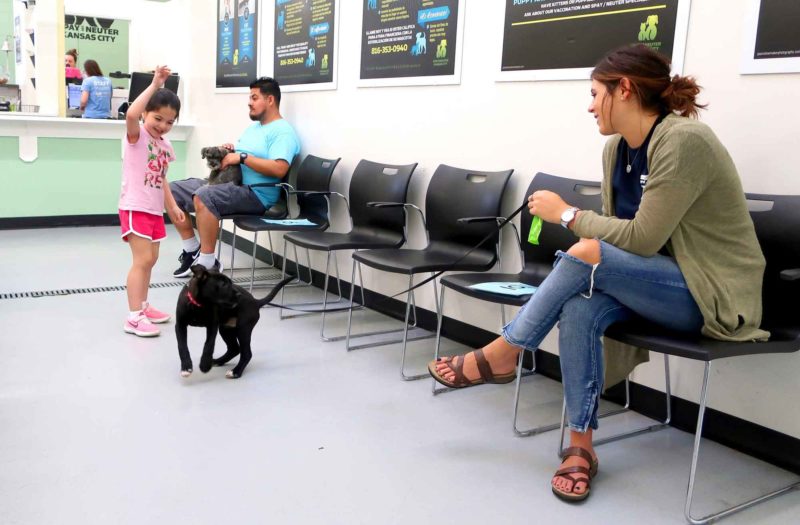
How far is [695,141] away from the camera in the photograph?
1753mm

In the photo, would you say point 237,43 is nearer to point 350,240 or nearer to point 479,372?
point 350,240

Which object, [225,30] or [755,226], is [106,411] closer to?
[755,226]

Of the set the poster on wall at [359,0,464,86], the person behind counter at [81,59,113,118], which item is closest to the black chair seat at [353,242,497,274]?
the poster on wall at [359,0,464,86]

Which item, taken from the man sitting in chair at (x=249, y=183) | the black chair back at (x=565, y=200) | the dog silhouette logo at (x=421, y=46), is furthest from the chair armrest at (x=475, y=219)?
the man sitting in chair at (x=249, y=183)

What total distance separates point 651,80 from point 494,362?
2.91 feet

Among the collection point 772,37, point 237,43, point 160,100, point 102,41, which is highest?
point 102,41

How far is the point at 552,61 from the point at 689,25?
0.57 metres

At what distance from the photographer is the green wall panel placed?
5.83m

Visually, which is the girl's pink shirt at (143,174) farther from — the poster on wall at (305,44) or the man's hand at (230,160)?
the poster on wall at (305,44)

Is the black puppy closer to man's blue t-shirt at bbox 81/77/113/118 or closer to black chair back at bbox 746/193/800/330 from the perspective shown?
black chair back at bbox 746/193/800/330

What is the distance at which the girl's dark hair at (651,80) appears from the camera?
6.16 feet

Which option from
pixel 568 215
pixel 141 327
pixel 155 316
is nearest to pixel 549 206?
pixel 568 215

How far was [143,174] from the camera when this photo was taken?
3123 millimetres

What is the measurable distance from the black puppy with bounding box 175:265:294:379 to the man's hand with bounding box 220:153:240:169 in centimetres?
165
